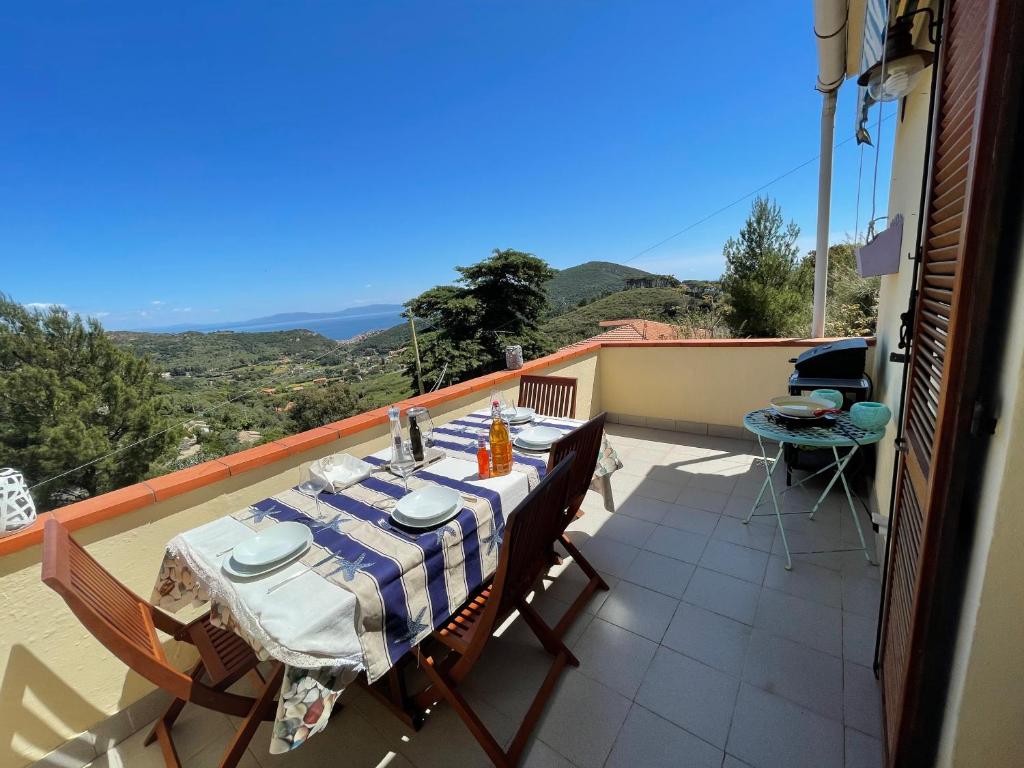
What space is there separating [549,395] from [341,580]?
6.53 ft

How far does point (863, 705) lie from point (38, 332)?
15493mm

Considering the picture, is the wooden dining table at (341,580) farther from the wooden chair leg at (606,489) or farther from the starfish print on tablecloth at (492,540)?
the wooden chair leg at (606,489)

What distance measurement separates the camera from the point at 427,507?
1323mm

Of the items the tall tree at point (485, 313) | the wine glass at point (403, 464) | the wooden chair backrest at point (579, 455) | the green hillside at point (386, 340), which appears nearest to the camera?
the wooden chair backrest at point (579, 455)

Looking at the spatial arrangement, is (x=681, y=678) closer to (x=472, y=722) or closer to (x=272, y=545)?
(x=472, y=722)

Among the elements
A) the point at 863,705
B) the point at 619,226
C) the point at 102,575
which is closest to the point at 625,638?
the point at 863,705

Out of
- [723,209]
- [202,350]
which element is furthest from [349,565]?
[202,350]

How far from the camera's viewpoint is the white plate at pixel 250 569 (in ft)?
3.59

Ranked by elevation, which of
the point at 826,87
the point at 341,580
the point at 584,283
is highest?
the point at 826,87

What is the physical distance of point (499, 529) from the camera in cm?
142

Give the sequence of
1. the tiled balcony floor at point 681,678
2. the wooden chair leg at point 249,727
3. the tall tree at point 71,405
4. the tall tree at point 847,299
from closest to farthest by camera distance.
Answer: the wooden chair leg at point 249,727
the tiled balcony floor at point 681,678
the tall tree at point 847,299
the tall tree at point 71,405

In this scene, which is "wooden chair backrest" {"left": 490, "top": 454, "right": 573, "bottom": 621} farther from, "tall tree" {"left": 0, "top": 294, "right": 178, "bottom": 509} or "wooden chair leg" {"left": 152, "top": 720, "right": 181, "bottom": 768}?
"tall tree" {"left": 0, "top": 294, "right": 178, "bottom": 509}

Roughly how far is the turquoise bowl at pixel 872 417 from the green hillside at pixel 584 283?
17.6 m

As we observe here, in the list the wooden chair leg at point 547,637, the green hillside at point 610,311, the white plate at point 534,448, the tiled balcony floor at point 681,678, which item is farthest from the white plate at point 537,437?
the green hillside at point 610,311
